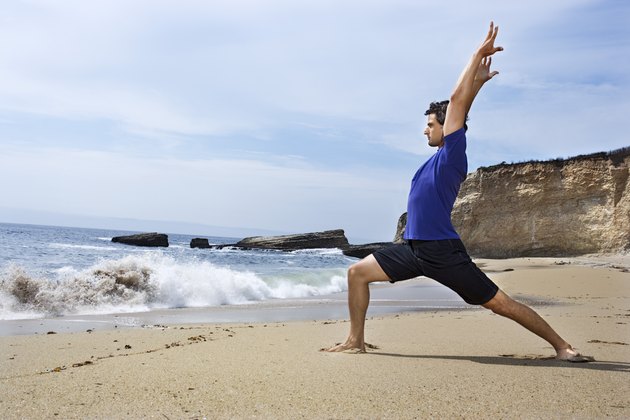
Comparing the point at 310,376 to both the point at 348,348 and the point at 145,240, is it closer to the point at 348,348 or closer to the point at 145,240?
the point at 348,348

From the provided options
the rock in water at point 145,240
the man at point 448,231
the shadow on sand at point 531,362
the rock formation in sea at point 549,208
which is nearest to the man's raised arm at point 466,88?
the man at point 448,231

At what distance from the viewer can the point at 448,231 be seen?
155 inches

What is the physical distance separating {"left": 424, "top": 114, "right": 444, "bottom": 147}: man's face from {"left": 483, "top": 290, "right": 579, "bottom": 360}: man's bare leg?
116 centimetres

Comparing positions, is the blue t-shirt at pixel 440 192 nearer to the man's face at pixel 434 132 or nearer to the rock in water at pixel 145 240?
the man's face at pixel 434 132

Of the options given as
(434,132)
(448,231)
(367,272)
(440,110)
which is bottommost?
(367,272)

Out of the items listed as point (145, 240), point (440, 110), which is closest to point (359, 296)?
point (440, 110)

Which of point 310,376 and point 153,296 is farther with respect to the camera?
point 153,296

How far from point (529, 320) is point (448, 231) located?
2.82 feet

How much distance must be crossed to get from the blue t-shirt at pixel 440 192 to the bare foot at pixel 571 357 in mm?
1082

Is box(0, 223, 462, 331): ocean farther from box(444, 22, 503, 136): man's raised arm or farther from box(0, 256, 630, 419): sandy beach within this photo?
box(444, 22, 503, 136): man's raised arm

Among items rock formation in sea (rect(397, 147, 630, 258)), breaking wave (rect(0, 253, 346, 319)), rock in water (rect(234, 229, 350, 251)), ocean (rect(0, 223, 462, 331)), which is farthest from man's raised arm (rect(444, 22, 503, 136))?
rock in water (rect(234, 229, 350, 251))

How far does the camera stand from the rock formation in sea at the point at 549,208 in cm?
2653

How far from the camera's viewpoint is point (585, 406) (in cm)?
264

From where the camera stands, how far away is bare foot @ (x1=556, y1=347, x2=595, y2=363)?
383 cm
